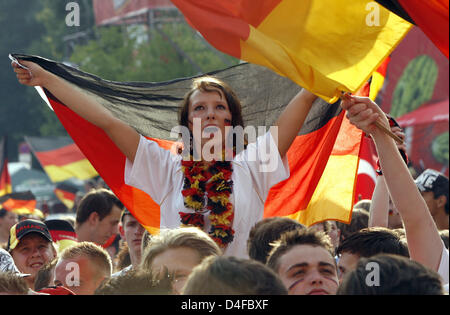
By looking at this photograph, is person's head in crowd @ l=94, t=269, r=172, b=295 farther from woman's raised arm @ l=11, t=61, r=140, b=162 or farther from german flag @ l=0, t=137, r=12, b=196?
german flag @ l=0, t=137, r=12, b=196

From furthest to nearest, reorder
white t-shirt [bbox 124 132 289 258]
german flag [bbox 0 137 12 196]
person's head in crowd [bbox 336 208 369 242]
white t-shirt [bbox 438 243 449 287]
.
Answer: german flag [bbox 0 137 12 196]
person's head in crowd [bbox 336 208 369 242]
white t-shirt [bbox 124 132 289 258]
white t-shirt [bbox 438 243 449 287]

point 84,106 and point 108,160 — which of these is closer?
point 84,106

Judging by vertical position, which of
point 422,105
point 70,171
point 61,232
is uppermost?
point 422,105

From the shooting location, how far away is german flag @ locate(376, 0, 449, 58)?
11.0ft

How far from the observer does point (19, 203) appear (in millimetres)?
11719

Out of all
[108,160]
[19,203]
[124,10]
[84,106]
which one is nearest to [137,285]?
[84,106]

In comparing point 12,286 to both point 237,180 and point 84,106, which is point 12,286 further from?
point 237,180

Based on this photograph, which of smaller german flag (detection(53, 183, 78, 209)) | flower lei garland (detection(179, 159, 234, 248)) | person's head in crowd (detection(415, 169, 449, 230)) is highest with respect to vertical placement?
smaller german flag (detection(53, 183, 78, 209))

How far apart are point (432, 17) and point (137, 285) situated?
1.82 m

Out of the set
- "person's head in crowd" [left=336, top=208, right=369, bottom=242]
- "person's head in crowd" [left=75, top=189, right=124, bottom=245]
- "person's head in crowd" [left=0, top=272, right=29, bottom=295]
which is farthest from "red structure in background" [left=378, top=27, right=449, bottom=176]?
"person's head in crowd" [left=0, top=272, right=29, bottom=295]

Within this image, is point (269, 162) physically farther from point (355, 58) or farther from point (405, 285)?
point (405, 285)

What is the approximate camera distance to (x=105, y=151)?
471 cm

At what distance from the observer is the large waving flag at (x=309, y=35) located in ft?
12.5

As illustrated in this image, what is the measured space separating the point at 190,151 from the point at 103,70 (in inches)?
880
